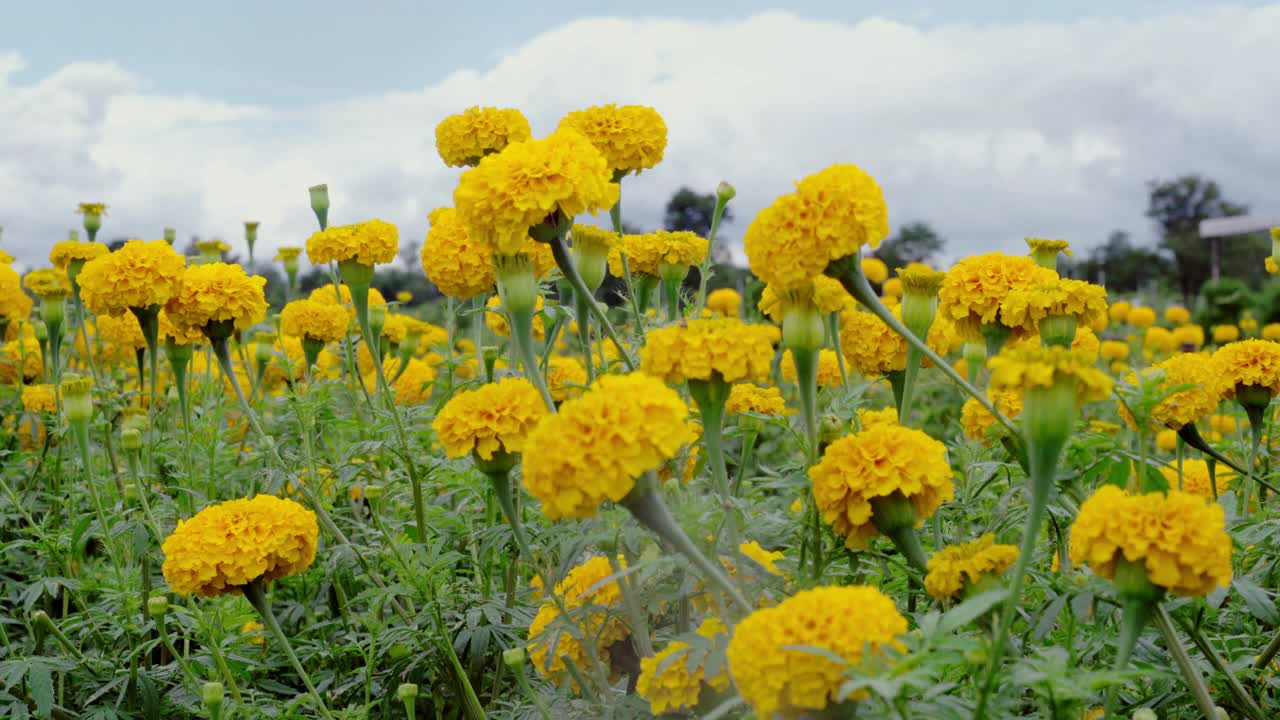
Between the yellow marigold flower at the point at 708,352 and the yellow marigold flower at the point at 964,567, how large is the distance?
0.42 m

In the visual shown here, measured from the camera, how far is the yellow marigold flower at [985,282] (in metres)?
2.14

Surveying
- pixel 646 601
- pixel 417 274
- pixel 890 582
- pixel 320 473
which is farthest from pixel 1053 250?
→ pixel 417 274

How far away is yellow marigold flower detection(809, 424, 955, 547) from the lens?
1586 millimetres

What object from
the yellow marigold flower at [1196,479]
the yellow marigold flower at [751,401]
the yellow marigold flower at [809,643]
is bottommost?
the yellow marigold flower at [1196,479]

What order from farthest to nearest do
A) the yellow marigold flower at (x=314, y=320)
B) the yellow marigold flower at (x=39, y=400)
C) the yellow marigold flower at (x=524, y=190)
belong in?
the yellow marigold flower at (x=39, y=400) < the yellow marigold flower at (x=314, y=320) < the yellow marigold flower at (x=524, y=190)

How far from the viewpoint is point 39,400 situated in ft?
13.3

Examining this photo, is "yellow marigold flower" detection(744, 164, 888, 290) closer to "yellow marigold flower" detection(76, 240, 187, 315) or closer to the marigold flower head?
"yellow marigold flower" detection(76, 240, 187, 315)

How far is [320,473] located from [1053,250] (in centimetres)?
219

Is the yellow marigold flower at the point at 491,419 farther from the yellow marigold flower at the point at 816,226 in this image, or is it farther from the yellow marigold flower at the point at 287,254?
the yellow marigold flower at the point at 287,254

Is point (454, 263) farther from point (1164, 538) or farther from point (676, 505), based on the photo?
point (1164, 538)

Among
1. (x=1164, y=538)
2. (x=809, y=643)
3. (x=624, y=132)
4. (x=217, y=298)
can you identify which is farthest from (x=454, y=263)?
(x=1164, y=538)

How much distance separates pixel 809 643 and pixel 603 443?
0.37 meters

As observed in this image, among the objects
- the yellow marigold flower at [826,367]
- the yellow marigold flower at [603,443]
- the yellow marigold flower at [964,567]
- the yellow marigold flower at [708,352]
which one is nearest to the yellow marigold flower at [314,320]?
the yellow marigold flower at [826,367]

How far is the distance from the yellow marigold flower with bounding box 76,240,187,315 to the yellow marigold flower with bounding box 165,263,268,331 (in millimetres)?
40
